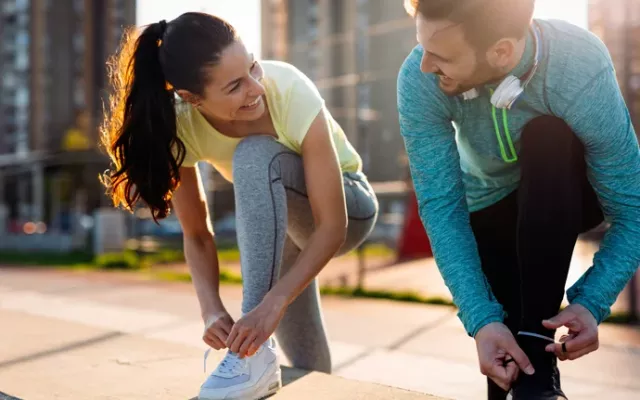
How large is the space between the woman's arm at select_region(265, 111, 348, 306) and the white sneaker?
0.54 ft

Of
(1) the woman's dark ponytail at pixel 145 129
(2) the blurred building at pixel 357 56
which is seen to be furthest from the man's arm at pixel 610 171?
(2) the blurred building at pixel 357 56

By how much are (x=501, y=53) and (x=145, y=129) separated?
792 mm

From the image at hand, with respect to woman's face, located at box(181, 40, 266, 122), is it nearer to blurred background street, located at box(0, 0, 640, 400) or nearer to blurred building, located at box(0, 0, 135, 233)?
blurred background street, located at box(0, 0, 640, 400)

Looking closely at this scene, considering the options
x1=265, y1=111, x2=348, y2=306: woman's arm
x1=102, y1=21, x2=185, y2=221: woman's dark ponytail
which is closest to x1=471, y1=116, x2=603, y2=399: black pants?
x1=265, y1=111, x2=348, y2=306: woman's arm

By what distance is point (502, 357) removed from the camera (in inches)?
44.6

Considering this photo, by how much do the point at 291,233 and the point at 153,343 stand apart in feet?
2.42

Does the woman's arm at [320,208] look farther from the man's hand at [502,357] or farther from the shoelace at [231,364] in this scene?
the man's hand at [502,357]

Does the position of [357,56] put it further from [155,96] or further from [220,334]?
[220,334]

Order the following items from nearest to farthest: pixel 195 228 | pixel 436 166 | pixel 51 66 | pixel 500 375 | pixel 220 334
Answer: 1. pixel 500 375
2. pixel 436 166
3. pixel 220 334
4. pixel 195 228
5. pixel 51 66

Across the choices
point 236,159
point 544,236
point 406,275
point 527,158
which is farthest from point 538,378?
point 406,275

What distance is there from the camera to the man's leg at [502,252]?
1.53m

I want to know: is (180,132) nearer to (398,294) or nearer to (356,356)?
(356,356)

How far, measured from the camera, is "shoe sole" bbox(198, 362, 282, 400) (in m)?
1.44

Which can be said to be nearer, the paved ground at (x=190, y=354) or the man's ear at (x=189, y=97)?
the man's ear at (x=189, y=97)
